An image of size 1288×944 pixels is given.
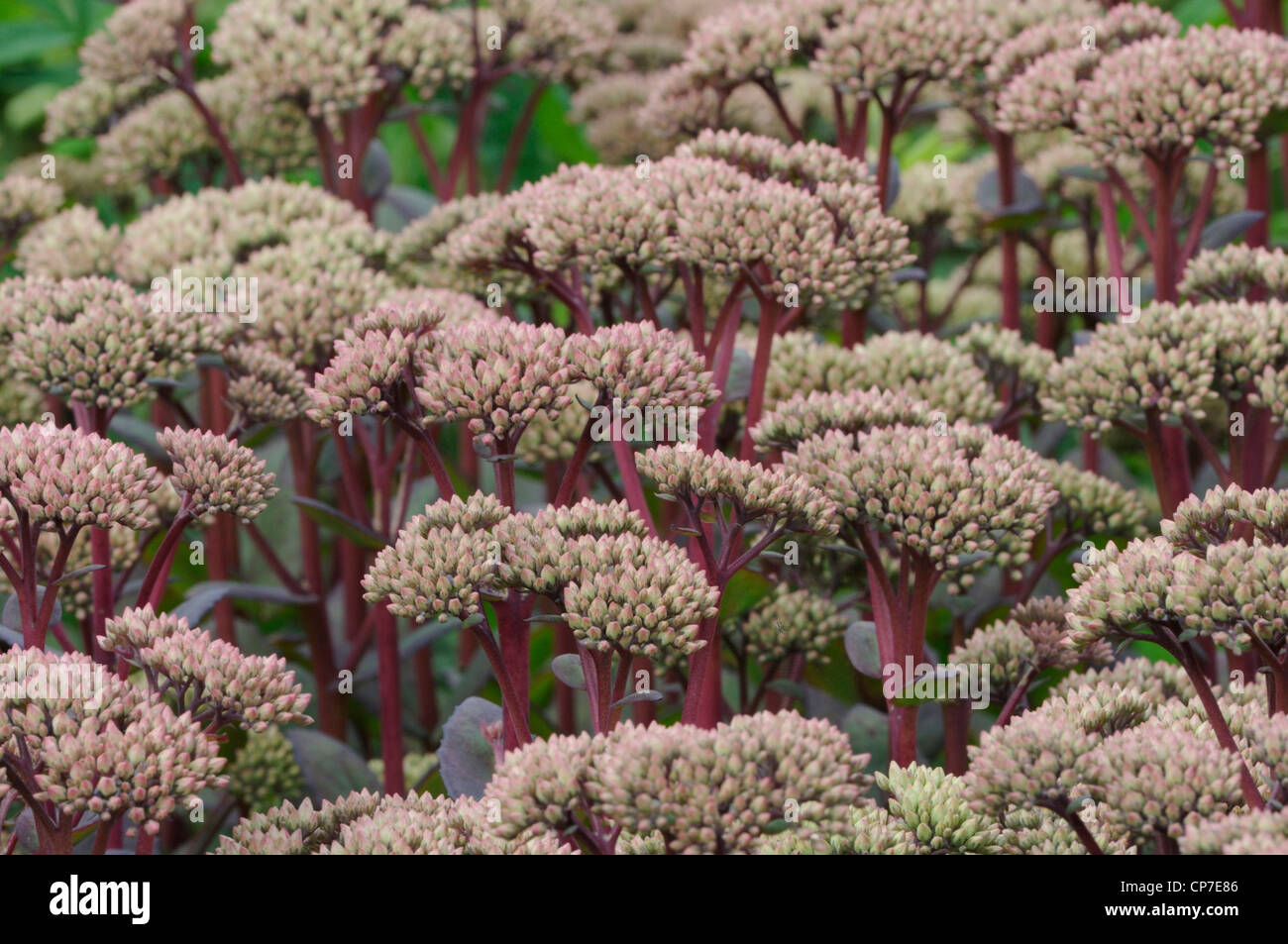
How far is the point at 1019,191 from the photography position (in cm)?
274

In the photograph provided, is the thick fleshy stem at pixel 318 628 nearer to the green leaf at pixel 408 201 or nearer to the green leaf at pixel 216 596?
the green leaf at pixel 216 596

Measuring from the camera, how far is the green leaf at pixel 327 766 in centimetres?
214

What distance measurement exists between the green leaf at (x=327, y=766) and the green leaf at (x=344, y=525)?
0.32m

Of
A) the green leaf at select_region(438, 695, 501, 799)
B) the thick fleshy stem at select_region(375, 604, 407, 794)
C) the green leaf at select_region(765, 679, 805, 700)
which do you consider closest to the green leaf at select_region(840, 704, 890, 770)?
the green leaf at select_region(765, 679, 805, 700)

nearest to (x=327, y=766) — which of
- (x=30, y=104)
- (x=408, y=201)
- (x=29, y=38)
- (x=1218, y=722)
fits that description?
(x=1218, y=722)

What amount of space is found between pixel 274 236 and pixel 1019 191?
1440mm

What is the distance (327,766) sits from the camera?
2166 mm

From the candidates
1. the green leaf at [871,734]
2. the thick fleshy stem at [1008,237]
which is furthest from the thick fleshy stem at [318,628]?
the thick fleshy stem at [1008,237]

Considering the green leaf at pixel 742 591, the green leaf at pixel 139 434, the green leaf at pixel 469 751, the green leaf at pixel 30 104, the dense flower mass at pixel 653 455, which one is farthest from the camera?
the green leaf at pixel 30 104

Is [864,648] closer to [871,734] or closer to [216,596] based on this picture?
[871,734]

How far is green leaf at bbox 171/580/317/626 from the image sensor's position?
197cm

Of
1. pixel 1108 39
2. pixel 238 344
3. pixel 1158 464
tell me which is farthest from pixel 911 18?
pixel 238 344

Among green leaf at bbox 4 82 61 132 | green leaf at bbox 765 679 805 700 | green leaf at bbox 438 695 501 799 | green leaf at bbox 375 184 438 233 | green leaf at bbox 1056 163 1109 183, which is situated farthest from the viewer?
green leaf at bbox 4 82 61 132

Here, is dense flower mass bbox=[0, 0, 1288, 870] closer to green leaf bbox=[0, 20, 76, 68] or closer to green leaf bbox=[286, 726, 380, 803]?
green leaf bbox=[286, 726, 380, 803]
